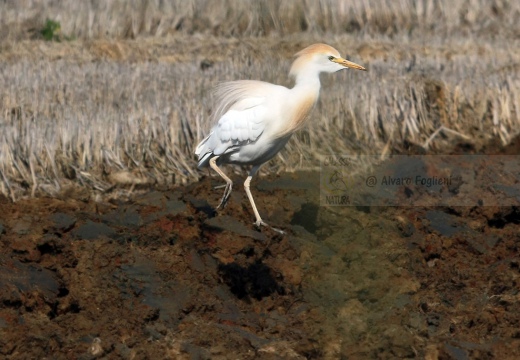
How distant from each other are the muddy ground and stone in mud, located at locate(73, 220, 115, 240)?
17mm

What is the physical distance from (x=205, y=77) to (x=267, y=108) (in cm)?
347

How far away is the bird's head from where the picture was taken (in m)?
7.03

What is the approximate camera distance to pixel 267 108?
7.04 m

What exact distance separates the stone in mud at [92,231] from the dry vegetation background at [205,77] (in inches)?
41.4

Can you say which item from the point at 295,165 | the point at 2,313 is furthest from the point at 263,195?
the point at 2,313

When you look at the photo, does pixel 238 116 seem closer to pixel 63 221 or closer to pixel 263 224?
pixel 263 224

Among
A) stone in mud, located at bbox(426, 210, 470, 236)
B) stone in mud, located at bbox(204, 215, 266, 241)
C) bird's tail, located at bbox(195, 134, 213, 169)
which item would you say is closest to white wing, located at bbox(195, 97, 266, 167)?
bird's tail, located at bbox(195, 134, 213, 169)

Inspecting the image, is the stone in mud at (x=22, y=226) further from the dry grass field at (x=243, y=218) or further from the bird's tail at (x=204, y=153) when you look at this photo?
the bird's tail at (x=204, y=153)

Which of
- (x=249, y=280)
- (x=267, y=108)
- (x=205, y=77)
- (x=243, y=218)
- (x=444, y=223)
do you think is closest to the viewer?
(x=249, y=280)

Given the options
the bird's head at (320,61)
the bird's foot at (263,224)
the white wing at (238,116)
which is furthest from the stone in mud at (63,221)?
the bird's head at (320,61)

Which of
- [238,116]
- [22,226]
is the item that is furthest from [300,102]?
[22,226]

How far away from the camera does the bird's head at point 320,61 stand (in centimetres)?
703

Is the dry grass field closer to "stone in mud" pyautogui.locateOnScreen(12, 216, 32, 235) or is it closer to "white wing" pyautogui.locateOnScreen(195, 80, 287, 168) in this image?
"stone in mud" pyautogui.locateOnScreen(12, 216, 32, 235)

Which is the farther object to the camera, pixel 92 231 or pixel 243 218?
pixel 243 218
